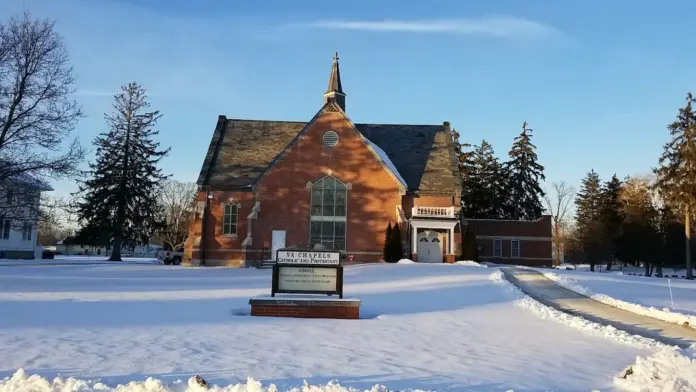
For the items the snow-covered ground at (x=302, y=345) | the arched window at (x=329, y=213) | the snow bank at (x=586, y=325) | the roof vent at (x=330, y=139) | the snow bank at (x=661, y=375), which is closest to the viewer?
the snow bank at (x=661, y=375)

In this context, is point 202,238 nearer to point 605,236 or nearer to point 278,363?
point 278,363

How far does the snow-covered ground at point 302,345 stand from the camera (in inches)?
293

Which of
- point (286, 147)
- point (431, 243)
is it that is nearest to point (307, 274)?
point (431, 243)

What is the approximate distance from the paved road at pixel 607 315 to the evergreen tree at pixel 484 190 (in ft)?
139

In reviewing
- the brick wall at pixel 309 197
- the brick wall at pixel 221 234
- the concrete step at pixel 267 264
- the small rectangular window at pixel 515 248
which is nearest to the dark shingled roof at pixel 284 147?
the brick wall at pixel 221 234

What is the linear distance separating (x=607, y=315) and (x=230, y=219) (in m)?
28.2

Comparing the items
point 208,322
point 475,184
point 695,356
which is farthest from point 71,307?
point 475,184

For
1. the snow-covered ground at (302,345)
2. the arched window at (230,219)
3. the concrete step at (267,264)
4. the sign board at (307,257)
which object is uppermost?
the arched window at (230,219)

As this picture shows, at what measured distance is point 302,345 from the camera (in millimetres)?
9570

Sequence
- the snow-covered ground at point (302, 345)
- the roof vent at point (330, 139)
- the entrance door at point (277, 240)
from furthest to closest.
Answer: the roof vent at point (330, 139) → the entrance door at point (277, 240) → the snow-covered ground at point (302, 345)

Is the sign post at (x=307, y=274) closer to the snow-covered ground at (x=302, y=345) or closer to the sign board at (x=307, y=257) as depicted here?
the sign board at (x=307, y=257)

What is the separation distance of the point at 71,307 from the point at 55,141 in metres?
15.1

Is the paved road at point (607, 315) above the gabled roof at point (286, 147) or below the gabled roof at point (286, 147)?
below

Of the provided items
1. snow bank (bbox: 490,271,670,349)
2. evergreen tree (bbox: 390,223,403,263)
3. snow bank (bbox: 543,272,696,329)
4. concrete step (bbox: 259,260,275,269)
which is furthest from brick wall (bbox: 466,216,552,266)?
snow bank (bbox: 490,271,670,349)
